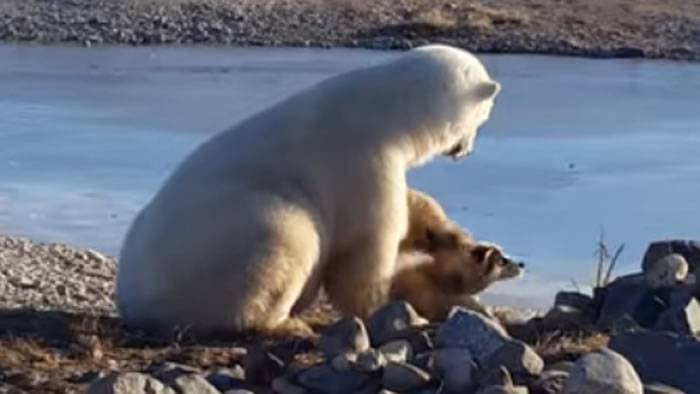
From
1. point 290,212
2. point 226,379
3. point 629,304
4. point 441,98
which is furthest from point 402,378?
point 441,98

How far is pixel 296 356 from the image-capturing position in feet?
21.0

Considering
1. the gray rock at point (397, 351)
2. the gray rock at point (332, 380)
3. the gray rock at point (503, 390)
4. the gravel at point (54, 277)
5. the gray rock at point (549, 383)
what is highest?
the gray rock at point (503, 390)

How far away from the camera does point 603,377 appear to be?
217 inches

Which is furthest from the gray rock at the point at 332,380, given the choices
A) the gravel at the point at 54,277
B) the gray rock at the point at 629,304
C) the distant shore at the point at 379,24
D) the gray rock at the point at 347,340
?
the distant shore at the point at 379,24

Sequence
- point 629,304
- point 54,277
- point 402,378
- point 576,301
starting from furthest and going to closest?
1. point 54,277
2. point 576,301
3. point 629,304
4. point 402,378

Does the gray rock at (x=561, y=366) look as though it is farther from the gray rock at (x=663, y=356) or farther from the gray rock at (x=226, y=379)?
the gray rock at (x=226, y=379)

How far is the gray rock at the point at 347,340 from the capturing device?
6.19 metres

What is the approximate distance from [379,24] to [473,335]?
2661cm

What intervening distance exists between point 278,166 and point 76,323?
38.6 inches

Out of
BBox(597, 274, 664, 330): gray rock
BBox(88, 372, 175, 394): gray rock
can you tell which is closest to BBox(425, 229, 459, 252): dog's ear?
BBox(597, 274, 664, 330): gray rock

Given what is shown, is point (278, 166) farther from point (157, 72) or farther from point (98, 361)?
point (157, 72)

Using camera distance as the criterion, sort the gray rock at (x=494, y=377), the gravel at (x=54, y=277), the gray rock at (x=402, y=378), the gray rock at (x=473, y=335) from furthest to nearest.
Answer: the gravel at (x=54, y=277) < the gray rock at (x=473, y=335) < the gray rock at (x=402, y=378) < the gray rock at (x=494, y=377)

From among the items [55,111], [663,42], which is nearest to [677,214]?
→ [55,111]

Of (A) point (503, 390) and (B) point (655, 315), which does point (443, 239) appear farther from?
(A) point (503, 390)
